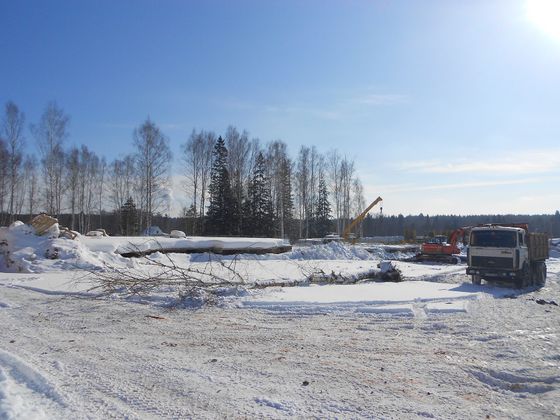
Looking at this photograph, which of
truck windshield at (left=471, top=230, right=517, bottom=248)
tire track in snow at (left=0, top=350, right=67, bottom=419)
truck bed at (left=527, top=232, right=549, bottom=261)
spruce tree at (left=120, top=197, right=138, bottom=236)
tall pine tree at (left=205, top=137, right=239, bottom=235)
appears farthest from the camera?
spruce tree at (left=120, top=197, right=138, bottom=236)

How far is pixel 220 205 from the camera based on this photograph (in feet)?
168

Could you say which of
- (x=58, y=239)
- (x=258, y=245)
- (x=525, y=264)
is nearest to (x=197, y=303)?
(x=58, y=239)

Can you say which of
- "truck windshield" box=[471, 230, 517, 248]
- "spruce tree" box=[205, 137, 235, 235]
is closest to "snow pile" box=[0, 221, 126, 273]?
"truck windshield" box=[471, 230, 517, 248]

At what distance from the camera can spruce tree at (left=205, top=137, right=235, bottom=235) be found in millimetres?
51031

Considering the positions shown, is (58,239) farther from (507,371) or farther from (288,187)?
(288,187)

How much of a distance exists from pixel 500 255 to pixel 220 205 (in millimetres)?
35954

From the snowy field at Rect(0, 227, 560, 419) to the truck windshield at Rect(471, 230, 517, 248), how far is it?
18.3 ft

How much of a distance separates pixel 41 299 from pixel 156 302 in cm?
308

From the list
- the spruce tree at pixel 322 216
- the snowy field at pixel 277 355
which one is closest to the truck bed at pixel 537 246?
the snowy field at pixel 277 355

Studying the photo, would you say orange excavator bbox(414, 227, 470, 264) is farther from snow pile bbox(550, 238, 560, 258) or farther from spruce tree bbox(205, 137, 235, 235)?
snow pile bbox(550, 238, 560, 258)

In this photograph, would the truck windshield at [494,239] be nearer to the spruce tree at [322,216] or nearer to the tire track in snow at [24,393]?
the tire track in snow at [24,393]

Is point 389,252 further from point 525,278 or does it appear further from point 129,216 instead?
point 129,216

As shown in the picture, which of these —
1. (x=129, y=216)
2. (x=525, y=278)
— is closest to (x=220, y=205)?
(x=129, y=216)

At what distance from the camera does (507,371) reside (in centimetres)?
636
